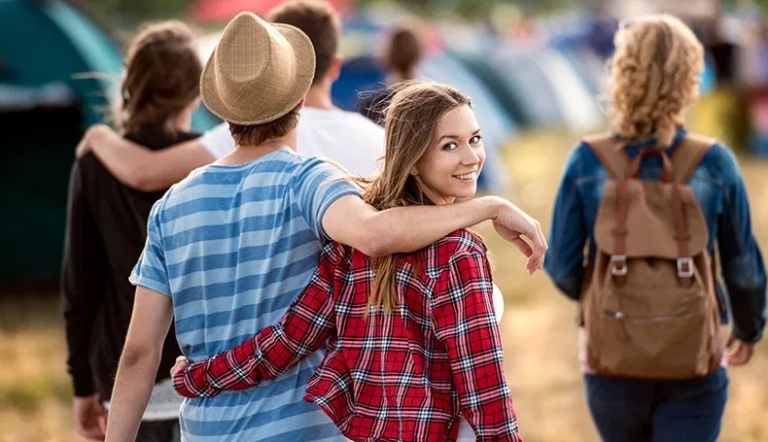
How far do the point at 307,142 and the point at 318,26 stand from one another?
344 mm

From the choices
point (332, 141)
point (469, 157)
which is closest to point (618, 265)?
point (332, 141)

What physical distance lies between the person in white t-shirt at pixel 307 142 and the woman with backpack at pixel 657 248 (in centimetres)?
69

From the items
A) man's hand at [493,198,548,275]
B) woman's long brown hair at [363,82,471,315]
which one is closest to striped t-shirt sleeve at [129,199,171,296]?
woman's long brown hair at [363,82,471,315]

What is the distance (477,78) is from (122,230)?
55.7ft

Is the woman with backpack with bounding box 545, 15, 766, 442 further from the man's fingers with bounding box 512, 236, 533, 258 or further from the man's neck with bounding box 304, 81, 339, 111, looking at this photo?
the man's fingers with bounding box 512, 236, 533, 258

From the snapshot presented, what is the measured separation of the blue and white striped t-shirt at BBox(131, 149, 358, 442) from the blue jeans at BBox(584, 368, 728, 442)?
1198mm

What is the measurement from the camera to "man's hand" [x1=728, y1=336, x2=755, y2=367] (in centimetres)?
341

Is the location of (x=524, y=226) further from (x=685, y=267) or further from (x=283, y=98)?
(x=685, y=267)

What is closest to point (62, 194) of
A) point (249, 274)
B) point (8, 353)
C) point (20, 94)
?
point (20, 94)

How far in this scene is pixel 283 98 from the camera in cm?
221

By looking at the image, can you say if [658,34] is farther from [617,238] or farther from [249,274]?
[249,274]

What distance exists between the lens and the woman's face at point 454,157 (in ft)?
6.98

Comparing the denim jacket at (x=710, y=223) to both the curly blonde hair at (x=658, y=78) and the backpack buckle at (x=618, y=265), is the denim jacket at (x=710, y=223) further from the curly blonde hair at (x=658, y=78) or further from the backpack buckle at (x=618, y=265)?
the backpack buckle at (x=618, y=265)

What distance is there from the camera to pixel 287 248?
2.16 meters
